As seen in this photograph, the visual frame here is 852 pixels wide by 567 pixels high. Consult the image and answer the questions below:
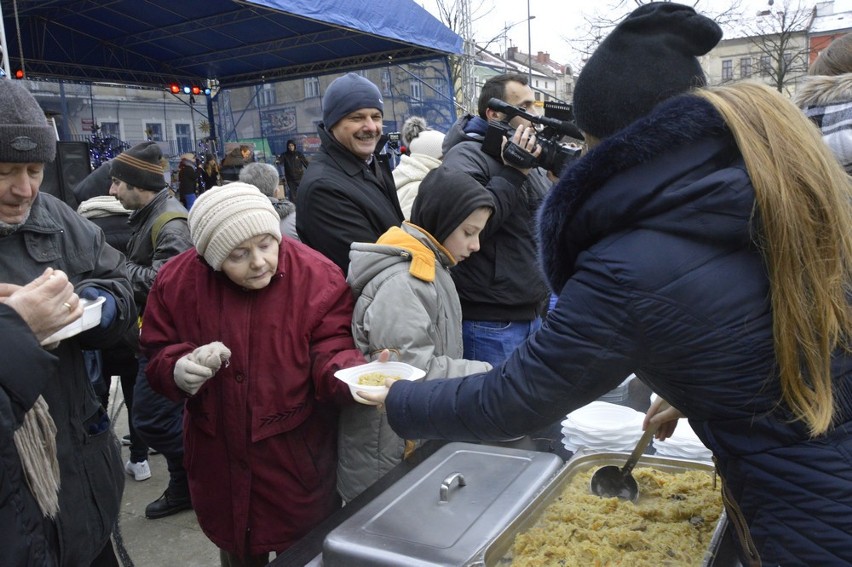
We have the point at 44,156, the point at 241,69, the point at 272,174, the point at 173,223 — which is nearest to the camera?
the point at 44,156

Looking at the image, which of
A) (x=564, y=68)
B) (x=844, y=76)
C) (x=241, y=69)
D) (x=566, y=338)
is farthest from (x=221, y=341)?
(x=564, y=68)

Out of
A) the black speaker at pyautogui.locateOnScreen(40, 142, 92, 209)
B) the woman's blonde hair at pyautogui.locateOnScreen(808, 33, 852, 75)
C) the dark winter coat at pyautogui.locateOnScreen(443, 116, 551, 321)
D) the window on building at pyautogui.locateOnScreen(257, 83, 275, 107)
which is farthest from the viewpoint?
the window on building at pyautogui.locateOnScreen(257, 83, 275, 107)

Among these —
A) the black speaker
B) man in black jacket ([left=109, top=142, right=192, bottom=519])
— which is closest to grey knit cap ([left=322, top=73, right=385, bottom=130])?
man in black jacket ([left=109, top=142, right=192, bottom=519])

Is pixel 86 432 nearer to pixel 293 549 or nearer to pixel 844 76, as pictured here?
pixel 293 549

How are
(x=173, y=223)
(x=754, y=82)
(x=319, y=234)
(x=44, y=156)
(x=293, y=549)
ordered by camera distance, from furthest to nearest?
(x=173, y=223) → (x=319, y=234) → (x=44, y=156) → (x=293, y=549) → (x=754, y=82)

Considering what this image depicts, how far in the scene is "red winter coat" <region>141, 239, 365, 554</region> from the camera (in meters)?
1.83

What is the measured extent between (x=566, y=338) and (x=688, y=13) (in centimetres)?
64

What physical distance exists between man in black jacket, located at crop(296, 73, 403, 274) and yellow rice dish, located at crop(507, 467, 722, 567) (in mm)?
1387

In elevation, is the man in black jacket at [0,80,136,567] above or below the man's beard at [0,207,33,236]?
below

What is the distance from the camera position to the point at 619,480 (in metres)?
1.53

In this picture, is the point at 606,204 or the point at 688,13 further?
the point at 688,13

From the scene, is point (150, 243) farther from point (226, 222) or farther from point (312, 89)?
point (312, 89)

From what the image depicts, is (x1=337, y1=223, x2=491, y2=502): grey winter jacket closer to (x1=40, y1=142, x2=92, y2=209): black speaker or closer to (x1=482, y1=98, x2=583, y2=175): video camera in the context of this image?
(x1=482, y1=98, x2=583, y2=175): video camera

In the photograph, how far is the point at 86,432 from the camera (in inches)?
69.3
